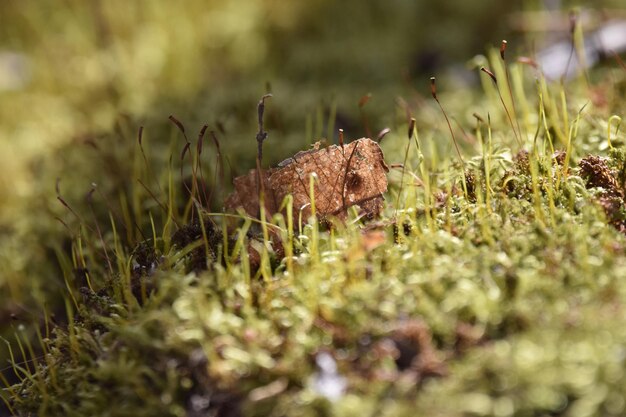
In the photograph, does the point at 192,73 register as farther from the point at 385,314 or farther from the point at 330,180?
the point at 385,314

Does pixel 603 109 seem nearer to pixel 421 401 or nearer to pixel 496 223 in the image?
pixel 496 223

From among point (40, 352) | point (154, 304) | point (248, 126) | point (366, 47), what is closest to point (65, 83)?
point (248, 126)

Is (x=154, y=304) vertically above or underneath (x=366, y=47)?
underneath

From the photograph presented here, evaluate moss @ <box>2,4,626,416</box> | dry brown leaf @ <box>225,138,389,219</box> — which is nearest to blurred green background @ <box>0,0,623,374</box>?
dry brown leaf @ <box>225,138,389,219</box>

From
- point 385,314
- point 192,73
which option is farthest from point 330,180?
point 192,73

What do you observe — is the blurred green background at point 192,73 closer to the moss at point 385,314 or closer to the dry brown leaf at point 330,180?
the dry brown leaf at point 330,180

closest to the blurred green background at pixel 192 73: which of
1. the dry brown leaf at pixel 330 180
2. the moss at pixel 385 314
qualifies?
the dry brown leaf at pixel 330 180

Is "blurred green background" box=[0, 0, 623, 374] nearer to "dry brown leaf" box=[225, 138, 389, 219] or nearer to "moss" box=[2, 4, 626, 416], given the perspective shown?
"dry brown leaf" box=[225, 138, 389, 219]
